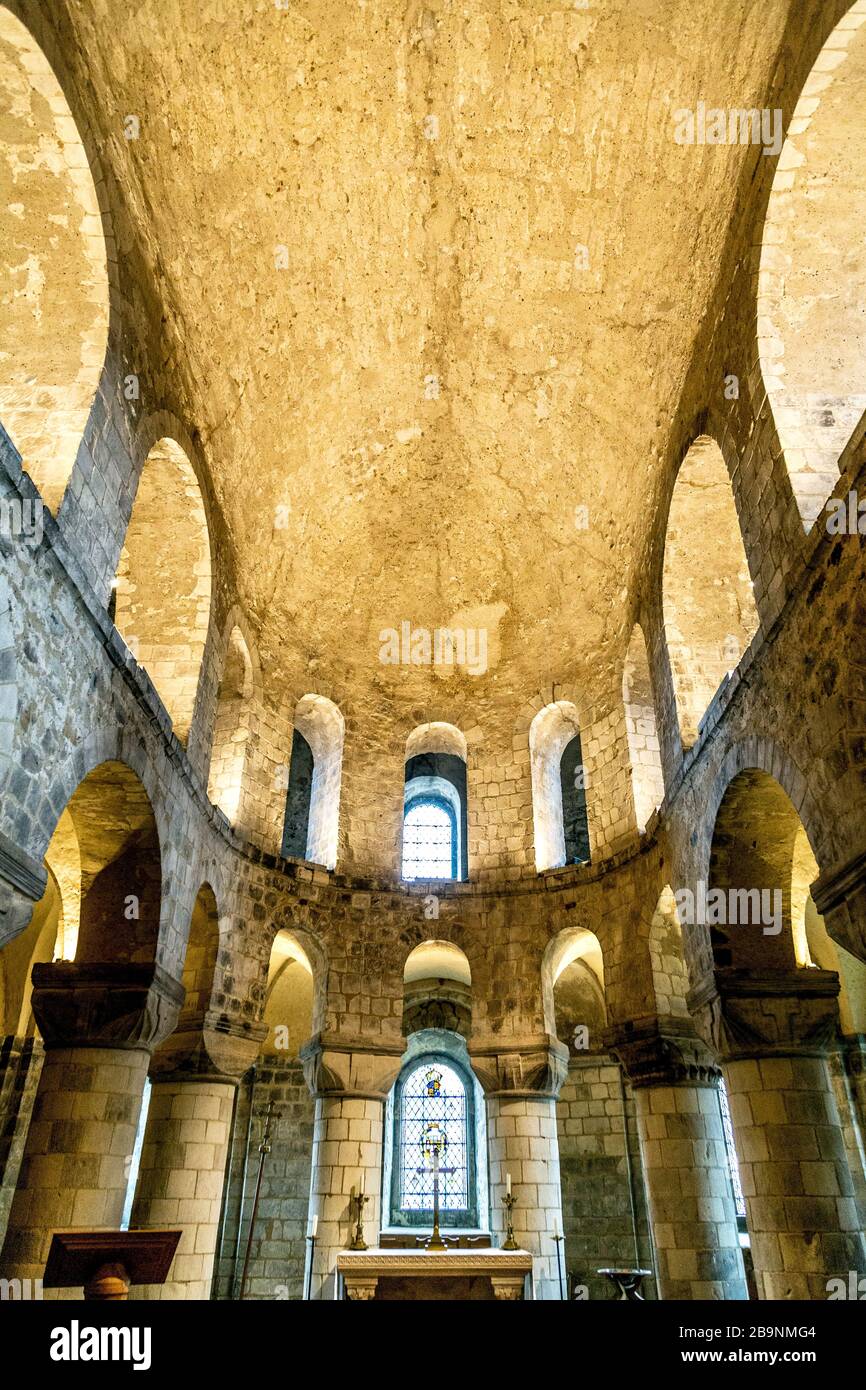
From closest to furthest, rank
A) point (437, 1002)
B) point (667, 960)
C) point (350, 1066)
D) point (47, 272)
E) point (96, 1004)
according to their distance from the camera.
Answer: point (47, 272) → point (96, 1004) → point (667, 960) → point (350, 1066) → point (437, 1002)

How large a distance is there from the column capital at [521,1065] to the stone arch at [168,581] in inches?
231

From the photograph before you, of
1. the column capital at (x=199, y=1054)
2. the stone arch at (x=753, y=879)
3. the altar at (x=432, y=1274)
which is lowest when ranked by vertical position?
the altar at (x=432, y=1274)

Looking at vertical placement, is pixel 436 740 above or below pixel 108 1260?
above

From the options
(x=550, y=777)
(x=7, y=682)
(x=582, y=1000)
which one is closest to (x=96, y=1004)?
(x=7, y=682)

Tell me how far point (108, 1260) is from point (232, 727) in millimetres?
7457

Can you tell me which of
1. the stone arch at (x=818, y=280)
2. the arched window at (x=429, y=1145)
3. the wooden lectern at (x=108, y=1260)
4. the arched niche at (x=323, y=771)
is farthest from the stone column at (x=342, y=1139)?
the stone arch at (x=818, y=280)

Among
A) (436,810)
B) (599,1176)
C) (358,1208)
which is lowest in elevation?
(358,1208)

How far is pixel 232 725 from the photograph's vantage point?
1195cm


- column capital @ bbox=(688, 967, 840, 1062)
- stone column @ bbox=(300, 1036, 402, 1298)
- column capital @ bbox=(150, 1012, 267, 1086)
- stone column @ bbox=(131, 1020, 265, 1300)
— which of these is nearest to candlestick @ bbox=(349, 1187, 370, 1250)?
stone column @ bbox=(300, 1036, 402, 1298)

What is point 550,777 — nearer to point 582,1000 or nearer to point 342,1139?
point 582,1000

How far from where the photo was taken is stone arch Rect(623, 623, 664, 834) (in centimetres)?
1171

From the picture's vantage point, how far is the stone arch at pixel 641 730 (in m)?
11.7

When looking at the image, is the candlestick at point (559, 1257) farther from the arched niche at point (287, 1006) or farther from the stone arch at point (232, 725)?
the stone arch at point (232, 725)

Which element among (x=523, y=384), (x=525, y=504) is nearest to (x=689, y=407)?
(x=523, y=384)
